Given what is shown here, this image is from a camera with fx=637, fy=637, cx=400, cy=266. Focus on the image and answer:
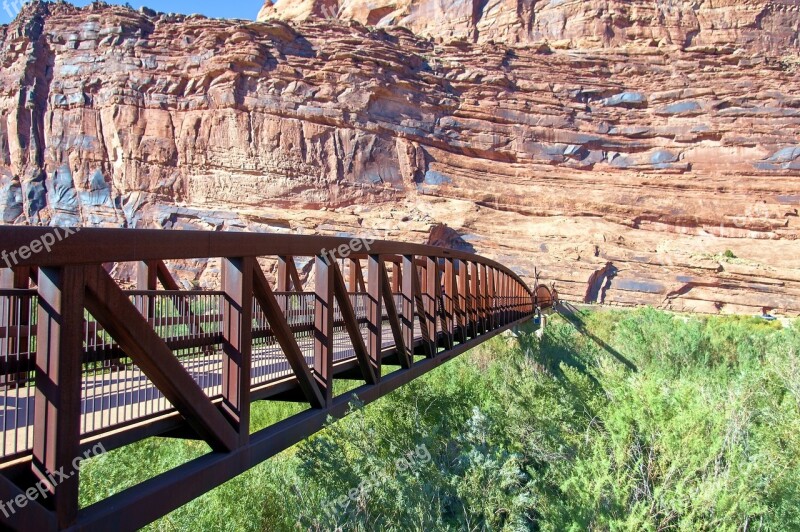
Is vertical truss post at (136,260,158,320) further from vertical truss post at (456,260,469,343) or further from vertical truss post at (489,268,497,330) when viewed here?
vertical truss post at (489,268,497,330)

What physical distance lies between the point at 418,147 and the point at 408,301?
3415cm

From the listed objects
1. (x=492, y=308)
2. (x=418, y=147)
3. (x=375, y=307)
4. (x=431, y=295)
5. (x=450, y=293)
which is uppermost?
(x=418, y=147)

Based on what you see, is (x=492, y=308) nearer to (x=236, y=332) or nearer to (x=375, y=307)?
(x=375, y=307)

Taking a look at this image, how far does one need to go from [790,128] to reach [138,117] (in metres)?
42.1

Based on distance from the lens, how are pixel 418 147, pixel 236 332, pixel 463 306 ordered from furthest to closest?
pixel 418 147 < pixel 463 306 < pixel 236 332

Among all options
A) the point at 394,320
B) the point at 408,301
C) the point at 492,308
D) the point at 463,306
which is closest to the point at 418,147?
the point at 492,308

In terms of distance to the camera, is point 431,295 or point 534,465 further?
point 534,465

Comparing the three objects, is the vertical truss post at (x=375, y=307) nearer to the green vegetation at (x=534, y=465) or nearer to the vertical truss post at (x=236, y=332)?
the green vegetation at (x=534, y=465)

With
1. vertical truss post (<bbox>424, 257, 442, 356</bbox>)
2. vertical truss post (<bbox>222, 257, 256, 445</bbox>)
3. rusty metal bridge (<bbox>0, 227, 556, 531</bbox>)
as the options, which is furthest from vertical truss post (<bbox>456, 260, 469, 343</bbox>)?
vertical truss post (<bbox>222, 257, 256, 445</bbox>)

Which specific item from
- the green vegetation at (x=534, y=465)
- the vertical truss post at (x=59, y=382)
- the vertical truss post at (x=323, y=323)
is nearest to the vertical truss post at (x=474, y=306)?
the green vegetation at (x=534, y=465)

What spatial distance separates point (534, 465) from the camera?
10.2 meters

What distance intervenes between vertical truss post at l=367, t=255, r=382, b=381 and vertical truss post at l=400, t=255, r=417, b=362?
4.51 feet

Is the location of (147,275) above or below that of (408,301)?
above

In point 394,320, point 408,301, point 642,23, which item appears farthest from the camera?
point 642,23
